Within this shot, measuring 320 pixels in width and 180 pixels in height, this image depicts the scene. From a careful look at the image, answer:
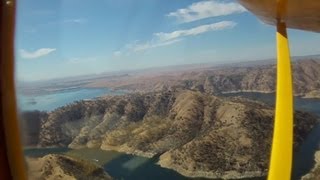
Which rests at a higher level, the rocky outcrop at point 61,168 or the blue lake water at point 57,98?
the blue lake water at point 57,98

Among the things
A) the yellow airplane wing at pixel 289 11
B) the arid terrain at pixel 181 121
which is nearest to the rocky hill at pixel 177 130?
the arid terrain at pixel 181 121

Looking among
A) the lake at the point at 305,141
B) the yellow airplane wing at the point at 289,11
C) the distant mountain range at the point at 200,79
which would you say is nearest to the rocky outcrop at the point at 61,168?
the distant mountain range at the point at 200,79

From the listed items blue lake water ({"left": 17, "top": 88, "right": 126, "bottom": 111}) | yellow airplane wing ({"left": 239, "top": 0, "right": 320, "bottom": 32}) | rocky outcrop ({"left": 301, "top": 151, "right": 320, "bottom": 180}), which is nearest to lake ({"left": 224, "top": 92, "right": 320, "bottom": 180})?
rocky outcrop ({"left": 301, "top": 151, "right": 320, "bottom": 180})

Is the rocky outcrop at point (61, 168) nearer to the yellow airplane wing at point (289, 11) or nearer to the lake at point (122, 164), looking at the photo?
the lake at point (122, 164)

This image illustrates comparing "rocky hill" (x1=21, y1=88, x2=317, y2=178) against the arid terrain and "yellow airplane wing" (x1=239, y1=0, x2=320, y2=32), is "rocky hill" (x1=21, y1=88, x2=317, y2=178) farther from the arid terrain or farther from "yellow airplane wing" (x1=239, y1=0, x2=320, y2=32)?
"yellow airplane wing" (x1=239, y1=0, x2=320, y2=32)

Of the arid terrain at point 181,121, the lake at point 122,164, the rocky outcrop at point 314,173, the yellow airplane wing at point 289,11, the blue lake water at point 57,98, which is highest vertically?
the yellow airplane wing at point 289,11
